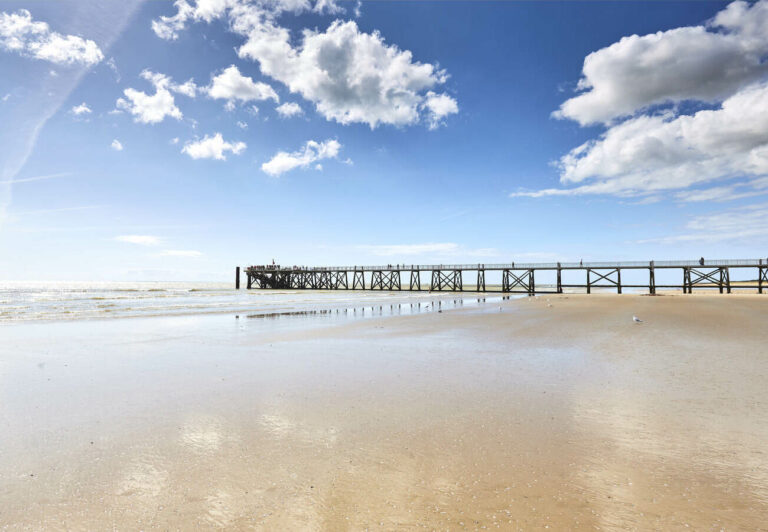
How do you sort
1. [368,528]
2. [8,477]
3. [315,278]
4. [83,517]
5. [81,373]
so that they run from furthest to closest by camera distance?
1. [315,278]
2. [81,373]
3. [8,477]
4. [83,517]
5. [368,528]

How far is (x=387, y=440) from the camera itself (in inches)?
162

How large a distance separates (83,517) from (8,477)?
Result: 129cm

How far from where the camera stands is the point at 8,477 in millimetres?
3381

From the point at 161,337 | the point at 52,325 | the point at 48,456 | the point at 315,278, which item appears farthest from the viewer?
the point at 315,278

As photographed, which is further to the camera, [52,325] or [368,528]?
[52,325]

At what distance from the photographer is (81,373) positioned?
7.27 meters

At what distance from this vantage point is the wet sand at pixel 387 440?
2832mm

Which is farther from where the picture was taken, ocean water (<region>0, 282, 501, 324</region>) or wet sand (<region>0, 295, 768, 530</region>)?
ocean water (<region>0, 282, 501, 324</region>)

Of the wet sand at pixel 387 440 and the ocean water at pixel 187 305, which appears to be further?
the ocean water at pixel 187 305

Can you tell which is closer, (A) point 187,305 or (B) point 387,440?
(B) point 387,440

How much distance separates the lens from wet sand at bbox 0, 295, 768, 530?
283 centimetres

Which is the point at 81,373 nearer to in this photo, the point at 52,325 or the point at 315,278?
the point at 52,325

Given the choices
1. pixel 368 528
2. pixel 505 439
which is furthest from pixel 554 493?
pixel 368 528

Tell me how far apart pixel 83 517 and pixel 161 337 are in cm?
1030
